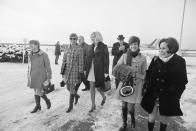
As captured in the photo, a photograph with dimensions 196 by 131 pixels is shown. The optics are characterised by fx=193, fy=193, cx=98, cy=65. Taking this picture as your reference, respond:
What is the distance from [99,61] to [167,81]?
198 centimetres

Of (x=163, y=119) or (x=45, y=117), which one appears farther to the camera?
(x=45, y=117)

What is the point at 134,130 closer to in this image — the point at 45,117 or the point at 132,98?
the point at 132,98

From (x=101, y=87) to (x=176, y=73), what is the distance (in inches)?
91.2

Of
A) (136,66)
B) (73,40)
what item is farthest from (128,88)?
(73,40)

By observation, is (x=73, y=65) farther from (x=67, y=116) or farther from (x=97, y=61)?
(x=67, y=116)

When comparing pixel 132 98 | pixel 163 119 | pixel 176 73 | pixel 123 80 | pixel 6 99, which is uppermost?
pixel 176 73

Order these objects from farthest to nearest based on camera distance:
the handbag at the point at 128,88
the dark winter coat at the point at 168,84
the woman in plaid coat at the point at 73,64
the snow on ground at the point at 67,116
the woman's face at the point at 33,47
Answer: the woman in plaid coat at the point at 73,64 → the woman's face at the point at 33,47 → the snow on ground at the point at 67,116 → the handbag at the point at 128,88 → the dark winter coat at the point at 168,84

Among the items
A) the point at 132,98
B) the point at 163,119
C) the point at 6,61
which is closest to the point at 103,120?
the point at 132,98

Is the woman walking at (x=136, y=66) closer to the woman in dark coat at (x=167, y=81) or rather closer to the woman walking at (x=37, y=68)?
the woman in dark coat at (x=167, y=81)

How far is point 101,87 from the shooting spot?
4844 millimetres

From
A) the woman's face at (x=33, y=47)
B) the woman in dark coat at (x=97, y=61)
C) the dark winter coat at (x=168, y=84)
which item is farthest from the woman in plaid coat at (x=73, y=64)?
the dark winter coat at (x=168, y=84)

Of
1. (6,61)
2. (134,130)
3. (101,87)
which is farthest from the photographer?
(6,61)

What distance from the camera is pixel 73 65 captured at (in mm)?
4648

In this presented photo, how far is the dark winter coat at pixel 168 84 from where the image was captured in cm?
285
